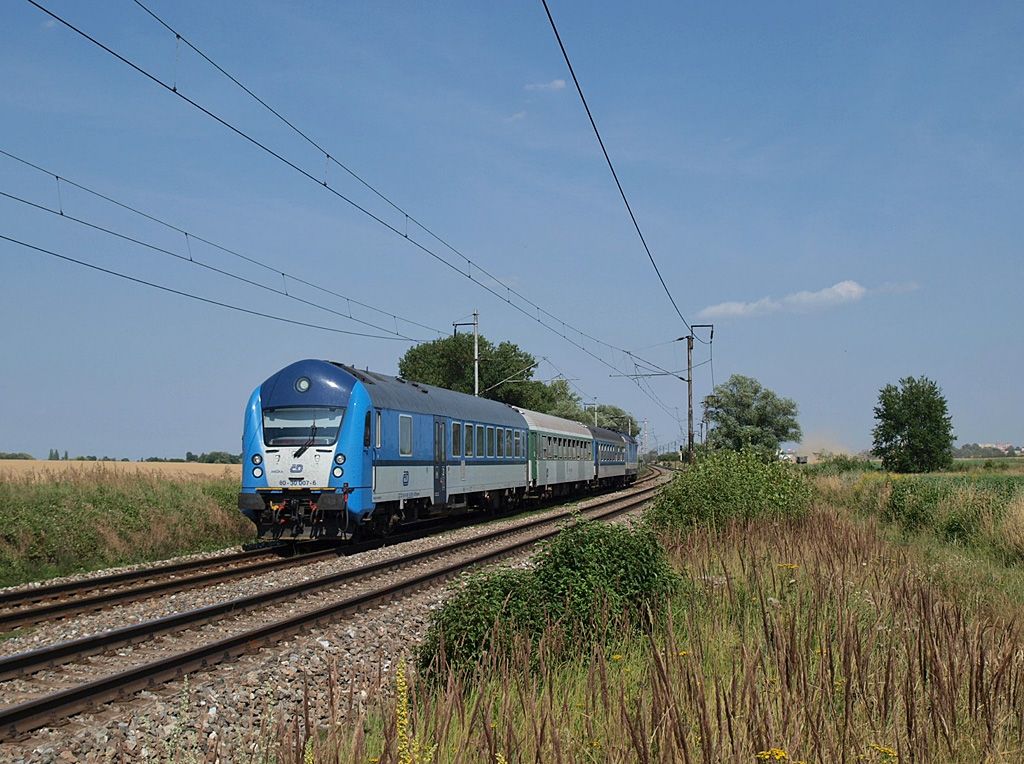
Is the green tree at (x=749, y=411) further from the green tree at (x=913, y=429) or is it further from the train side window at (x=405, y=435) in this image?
the train side window at (x=405, y=435)

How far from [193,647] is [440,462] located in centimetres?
1333

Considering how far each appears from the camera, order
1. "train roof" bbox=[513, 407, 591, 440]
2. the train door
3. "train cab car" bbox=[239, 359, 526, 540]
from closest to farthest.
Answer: "train cab car" bbox=[239, 359, 526, 540] < the train door < "train roof" bbox=[513, 407, 591, 440]

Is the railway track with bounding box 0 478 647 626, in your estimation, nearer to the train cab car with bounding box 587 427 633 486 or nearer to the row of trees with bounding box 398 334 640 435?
the train cab car with bounding box 587 427 633 486

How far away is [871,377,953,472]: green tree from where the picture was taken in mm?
102625

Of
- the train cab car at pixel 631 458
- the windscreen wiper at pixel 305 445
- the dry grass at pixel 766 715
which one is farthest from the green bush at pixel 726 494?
the train cab car at pixel 631 458

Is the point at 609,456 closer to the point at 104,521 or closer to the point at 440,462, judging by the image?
the point at 440,462

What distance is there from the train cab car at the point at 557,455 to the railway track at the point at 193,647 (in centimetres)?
1542

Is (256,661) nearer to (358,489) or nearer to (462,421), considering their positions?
(358,489)

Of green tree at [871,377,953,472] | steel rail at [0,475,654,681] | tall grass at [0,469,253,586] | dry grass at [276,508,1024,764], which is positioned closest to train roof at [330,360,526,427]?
steel rail at [0,475,654,681]

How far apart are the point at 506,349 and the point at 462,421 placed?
60495 millimetres

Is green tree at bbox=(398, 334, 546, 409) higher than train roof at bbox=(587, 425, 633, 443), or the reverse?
green tree at bbox=(398, 334, 546, 409)

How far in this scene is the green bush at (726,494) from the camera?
53.7ft

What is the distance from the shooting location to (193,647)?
9.80 metres

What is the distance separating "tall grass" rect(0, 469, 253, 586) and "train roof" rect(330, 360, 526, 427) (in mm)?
5056
